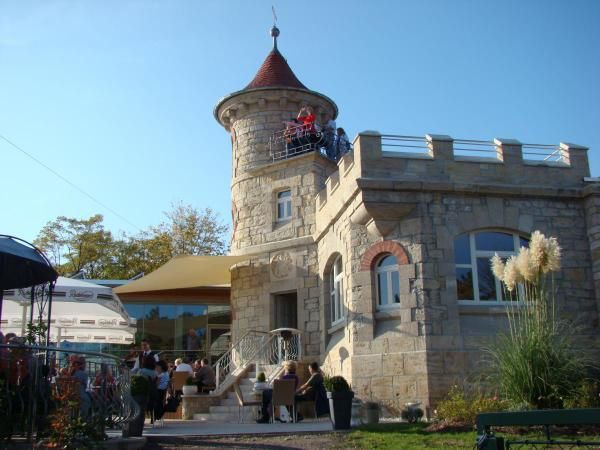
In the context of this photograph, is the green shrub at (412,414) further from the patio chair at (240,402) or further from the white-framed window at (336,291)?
the white-framed window at (336,291)

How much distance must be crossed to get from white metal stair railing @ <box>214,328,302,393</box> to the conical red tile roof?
7872 mm

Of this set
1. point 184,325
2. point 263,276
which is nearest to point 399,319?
point 263,276

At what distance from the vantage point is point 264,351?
57.5ft

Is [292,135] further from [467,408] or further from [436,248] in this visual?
[467,408]

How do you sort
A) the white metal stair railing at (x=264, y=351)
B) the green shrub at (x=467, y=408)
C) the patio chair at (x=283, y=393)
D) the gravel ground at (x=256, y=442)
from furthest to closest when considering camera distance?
1. the white metal stair railing at (x=264, y=351)
2. the patio chair at (x=283, y=393)
3. the green shrub at (x=467, y=408)
4. the gravel ground at (x=256, y=442)

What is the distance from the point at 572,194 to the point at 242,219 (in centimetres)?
952

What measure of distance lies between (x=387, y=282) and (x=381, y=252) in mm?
614

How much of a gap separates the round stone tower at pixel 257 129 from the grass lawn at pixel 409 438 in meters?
9.98

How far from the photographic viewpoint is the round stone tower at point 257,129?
1991 centimetres

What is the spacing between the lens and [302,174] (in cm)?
1920

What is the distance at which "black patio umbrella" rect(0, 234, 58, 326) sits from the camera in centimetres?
884

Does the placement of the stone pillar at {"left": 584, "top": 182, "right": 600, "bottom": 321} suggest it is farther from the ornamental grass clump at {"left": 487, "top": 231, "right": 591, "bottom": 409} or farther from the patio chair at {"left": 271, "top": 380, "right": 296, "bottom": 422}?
the patio chair at {"left": 271, "top": 380, "right": 296, "bottom": 422}

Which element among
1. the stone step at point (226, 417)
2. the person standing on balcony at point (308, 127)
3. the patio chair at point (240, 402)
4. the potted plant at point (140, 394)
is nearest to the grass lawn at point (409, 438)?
the potted plant at point (140, 394)

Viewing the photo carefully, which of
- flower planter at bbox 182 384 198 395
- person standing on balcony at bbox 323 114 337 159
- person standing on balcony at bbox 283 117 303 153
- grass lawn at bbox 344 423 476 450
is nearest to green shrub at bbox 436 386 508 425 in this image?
grass lawn at bbox 344 423 476 450
